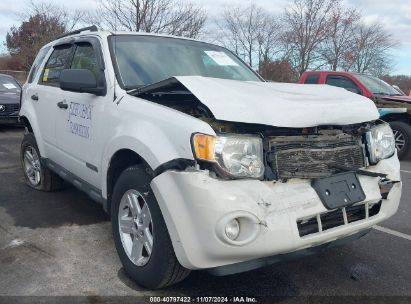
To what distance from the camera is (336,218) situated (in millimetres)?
2615

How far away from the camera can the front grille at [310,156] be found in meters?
2.53

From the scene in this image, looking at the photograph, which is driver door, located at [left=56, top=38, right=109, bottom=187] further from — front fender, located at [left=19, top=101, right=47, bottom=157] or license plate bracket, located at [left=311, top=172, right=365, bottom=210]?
license plate bracket, located at [left=311, top=172, right=365, bottom=210]

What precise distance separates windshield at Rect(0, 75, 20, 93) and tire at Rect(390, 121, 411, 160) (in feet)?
31.0

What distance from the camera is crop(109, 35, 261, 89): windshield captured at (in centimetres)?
348

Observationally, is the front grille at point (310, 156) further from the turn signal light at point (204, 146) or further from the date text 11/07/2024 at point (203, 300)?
the date text 11/07/2024 at point (203, 300)

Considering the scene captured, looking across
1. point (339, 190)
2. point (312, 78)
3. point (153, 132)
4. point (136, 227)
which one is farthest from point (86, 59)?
point (312, 78)

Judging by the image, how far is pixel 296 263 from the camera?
3.36m

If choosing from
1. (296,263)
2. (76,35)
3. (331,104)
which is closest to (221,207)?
(331,104)

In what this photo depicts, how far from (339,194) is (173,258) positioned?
3.52 feet

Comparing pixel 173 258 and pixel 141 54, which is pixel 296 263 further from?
pixel 141 54

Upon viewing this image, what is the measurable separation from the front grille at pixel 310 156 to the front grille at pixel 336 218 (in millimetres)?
246

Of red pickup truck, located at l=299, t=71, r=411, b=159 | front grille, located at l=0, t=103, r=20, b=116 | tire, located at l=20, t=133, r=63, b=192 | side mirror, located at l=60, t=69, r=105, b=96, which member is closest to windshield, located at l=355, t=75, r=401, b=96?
red pickup truck, located at l=299, t=71, r=411, b=159

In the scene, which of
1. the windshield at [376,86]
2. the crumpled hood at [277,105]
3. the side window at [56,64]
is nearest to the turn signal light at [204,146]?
the crumpled hood at [277,105]

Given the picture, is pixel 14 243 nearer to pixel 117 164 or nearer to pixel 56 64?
pixel 117 164
